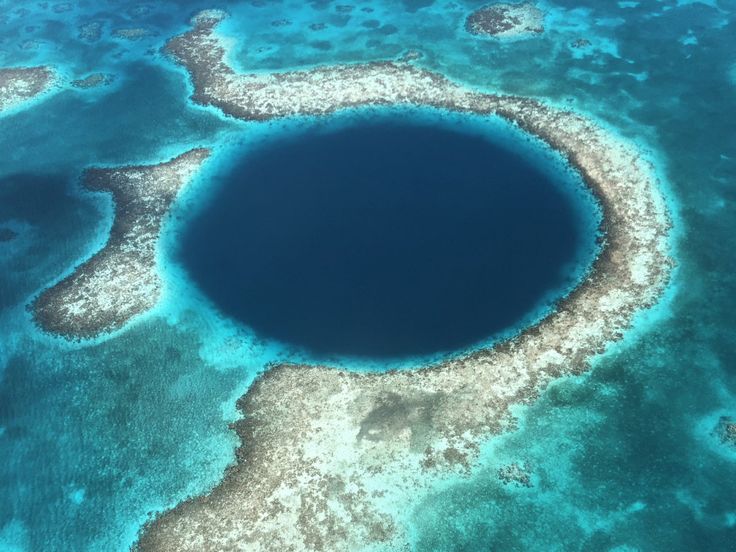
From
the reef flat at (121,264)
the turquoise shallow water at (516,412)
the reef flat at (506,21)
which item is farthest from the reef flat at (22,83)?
the reef flat at (506,21)

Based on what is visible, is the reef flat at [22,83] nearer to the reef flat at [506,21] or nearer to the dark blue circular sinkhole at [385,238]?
the dark blue circular sinkhole at [385,238]

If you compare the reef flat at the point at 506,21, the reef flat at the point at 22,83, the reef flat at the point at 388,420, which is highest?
the reef flat at the point at 506,21

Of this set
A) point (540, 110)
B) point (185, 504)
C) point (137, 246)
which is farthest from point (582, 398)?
point (137, 246)

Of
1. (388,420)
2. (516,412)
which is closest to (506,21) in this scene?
(516,412)

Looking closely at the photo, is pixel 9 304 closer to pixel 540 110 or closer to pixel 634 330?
pixel 634 330

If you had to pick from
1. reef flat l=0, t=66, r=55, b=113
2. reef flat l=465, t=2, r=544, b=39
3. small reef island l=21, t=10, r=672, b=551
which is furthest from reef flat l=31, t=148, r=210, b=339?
reef flat l=465, t=2, r=544, b=39

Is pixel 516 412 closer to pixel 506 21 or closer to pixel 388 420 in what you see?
pixel 388 420

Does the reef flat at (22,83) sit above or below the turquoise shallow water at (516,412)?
above
